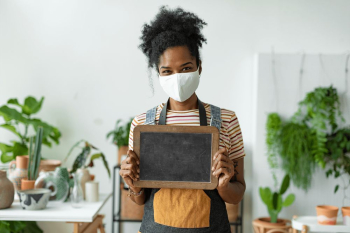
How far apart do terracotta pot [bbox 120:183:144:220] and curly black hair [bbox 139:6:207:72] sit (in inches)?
82.3

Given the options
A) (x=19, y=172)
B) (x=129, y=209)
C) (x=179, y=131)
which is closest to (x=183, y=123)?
(x=179, y=131)

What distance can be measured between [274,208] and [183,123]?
2235 mm

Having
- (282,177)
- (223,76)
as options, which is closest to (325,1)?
(223,76)

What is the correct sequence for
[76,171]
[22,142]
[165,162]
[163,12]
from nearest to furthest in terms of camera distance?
1. [165,162]
2. [163,12]
3. [76,171]
4. [22,142]

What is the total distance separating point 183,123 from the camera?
4.67ft

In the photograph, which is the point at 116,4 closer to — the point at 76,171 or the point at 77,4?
the point at 77,4

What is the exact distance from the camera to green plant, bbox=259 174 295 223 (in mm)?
3256

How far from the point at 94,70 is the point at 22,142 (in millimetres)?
957

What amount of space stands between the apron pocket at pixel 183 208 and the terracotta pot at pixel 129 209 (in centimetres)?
202

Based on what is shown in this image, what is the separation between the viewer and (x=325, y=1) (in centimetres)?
373

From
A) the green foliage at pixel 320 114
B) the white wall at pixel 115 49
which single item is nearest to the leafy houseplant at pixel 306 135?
the green foliage at pixel 320 114

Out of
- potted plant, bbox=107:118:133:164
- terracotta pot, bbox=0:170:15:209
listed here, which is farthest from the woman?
potted plant, bbox=107:118:133:164

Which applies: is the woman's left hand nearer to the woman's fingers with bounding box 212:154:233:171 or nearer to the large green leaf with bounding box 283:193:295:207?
the woman's fingers with bounding box 212:154:233:171

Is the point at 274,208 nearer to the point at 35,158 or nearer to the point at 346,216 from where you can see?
the point at 346,216
